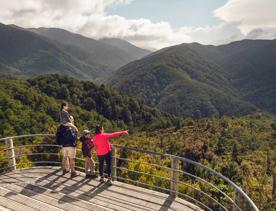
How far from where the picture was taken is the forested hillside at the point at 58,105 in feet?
222

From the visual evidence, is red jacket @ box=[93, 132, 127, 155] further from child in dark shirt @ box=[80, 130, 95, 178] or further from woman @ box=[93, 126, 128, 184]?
child in dark shirt @ box=[80, 130, 95, 178]

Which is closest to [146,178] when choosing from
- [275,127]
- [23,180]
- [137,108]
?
[23,180]

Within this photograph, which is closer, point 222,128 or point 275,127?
point 222,128

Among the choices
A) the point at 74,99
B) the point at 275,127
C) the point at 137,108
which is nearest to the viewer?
the point at 275,127

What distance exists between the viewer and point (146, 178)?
1184 cm

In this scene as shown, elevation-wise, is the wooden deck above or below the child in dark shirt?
below

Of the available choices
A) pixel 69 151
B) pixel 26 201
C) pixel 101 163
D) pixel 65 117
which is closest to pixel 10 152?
pixel 69 151

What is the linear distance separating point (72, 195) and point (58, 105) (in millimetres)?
84965

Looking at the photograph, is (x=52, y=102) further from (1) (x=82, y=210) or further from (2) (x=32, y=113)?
(1) (x=82, y=210)

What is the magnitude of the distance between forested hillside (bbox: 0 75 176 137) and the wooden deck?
54723 millimetres

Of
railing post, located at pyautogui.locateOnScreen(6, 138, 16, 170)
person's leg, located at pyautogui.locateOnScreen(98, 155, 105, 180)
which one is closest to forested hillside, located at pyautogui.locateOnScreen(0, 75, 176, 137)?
railing post, located at pyautogui.locateOnScreen(6, 138, 16, 170)

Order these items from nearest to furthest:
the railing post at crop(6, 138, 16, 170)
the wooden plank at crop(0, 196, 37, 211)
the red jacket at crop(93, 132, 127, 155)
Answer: the wooden plank at crop(0, 196, 37, 211) < the red jacket at crop(93, 132, 127, 155) < the railing post at crop(6, 138, 16, 170)

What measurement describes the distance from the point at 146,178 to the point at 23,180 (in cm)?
486

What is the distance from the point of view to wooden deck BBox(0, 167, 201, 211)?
675 cm
